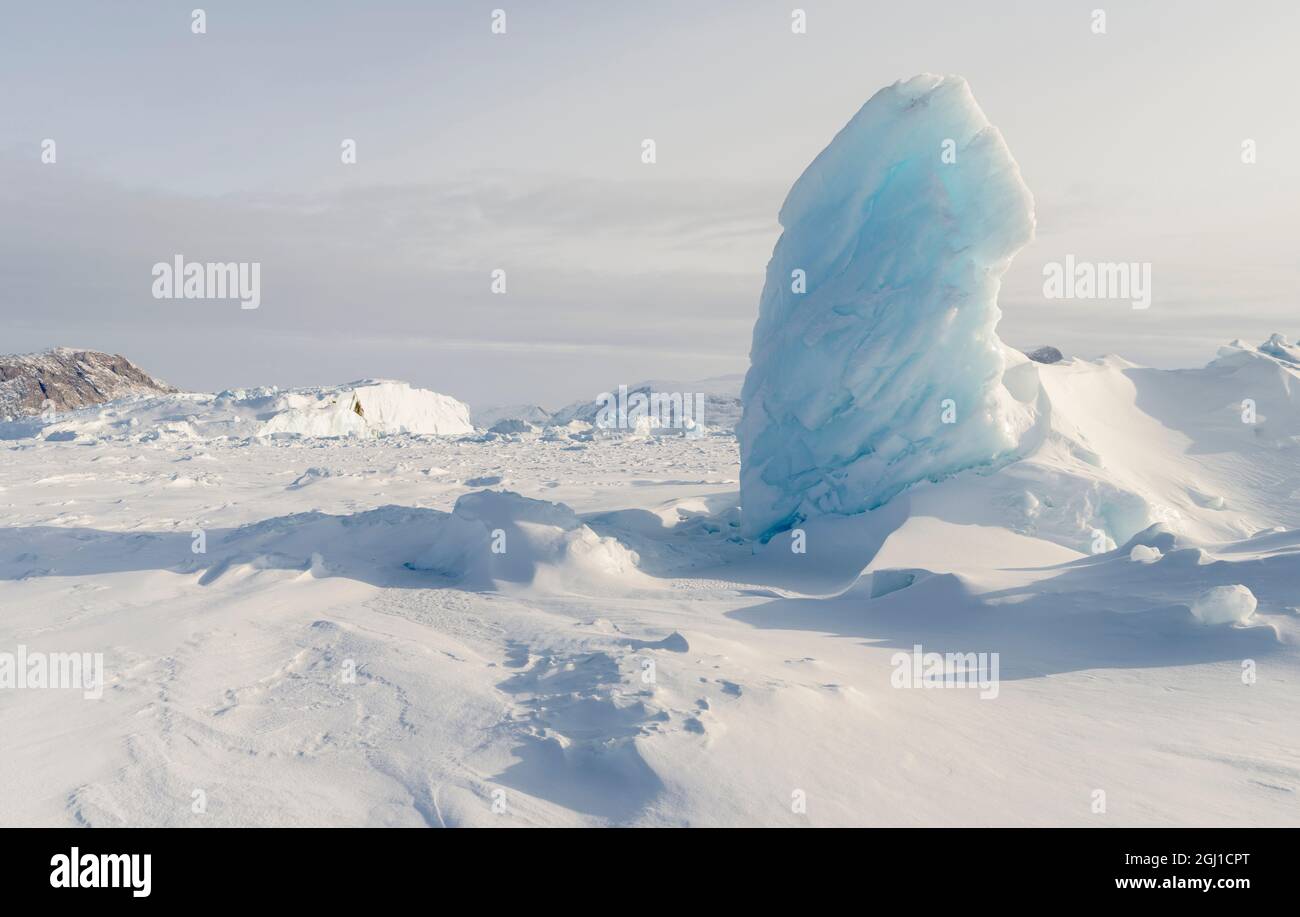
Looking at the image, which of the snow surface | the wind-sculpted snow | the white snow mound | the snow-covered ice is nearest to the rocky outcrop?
the snow-covered ice

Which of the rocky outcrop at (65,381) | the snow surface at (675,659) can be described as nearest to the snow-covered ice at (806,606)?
the snow surface at (675,659)

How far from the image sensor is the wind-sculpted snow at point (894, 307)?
10.4 metres

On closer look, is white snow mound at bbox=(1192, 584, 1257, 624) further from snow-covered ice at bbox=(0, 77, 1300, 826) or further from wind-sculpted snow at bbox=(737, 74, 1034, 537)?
wind-sculpted snow at bbox=(737, 74, 1034, 537)

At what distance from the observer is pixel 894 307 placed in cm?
1059

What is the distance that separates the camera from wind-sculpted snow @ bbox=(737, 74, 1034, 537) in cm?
1041

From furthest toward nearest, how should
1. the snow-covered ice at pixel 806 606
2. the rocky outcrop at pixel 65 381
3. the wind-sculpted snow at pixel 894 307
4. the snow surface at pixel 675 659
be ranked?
the rocky outcrop at pixel 65 381 < the wind-sculpted snow at pixel 894 307 < the snow-covered ice at pixel 806 606 < the snow surface at pixel 675 659

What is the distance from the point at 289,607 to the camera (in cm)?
762

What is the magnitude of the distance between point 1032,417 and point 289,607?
9.75m

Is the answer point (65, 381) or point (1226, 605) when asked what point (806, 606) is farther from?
point (65, 381)

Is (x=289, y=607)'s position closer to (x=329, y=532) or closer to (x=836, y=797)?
(x=329, y=532)

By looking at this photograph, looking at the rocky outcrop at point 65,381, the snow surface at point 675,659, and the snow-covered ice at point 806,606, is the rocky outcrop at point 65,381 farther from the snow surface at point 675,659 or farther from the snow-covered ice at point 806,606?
the snow surface at point 675,659
